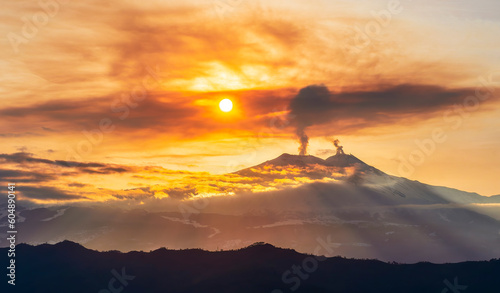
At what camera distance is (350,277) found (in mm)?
194375

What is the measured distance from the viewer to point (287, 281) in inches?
7283

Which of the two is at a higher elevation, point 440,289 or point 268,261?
point 268,261

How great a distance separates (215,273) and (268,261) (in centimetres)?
1713

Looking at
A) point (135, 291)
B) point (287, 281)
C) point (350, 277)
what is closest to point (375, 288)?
point (350, 277)

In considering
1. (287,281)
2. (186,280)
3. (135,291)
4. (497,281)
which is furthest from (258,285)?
(497,281)

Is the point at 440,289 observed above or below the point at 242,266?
below

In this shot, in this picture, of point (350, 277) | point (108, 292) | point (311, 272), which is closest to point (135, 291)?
point (108, 292)

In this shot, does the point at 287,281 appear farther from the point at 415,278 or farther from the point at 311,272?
the point at 415,278

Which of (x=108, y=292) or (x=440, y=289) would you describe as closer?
(x=440, y=289)

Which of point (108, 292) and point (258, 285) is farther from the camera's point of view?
point (108, 292)

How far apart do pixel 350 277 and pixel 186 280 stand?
167 feet

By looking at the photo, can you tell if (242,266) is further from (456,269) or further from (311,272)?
(456,269)

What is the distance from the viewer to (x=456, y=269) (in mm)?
195250

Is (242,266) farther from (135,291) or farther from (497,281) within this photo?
(497,281)
